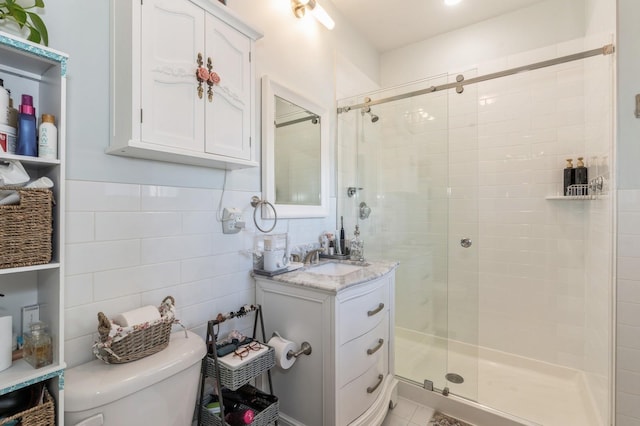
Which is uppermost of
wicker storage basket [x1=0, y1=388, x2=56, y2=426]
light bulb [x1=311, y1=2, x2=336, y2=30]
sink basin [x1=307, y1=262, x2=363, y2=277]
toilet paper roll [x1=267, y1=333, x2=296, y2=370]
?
light bulb [x1=311, y1=2, x2=336, y2=30]

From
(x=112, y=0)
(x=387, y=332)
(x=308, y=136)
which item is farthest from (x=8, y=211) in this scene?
(x=387, y=332)

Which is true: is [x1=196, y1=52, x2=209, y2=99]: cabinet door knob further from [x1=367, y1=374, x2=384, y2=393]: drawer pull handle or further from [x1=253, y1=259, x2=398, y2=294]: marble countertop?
[x1=367, y1=374, x2=384, y2=393]: drawer pull handle

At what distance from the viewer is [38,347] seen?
774 mm

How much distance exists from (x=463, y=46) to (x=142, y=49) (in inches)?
106

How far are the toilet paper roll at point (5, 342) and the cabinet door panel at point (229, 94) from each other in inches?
31.5

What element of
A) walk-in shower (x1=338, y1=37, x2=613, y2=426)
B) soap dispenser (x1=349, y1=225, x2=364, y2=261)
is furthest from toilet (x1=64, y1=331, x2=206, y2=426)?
walk-in shower (x1=338, y1=37, x2=613, y2=426)

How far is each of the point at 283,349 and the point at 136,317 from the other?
0.65 meters

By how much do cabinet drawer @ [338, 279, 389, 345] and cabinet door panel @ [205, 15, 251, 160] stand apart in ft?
2.93

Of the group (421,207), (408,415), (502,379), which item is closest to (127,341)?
(408,415)

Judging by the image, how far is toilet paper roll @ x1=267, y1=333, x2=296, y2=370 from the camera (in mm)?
1337

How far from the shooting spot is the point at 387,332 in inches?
71.2

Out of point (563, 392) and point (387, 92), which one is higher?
point (387, 92)

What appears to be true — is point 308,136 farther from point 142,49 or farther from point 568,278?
point 568,278

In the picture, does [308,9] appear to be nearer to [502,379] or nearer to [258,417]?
[258,417]
